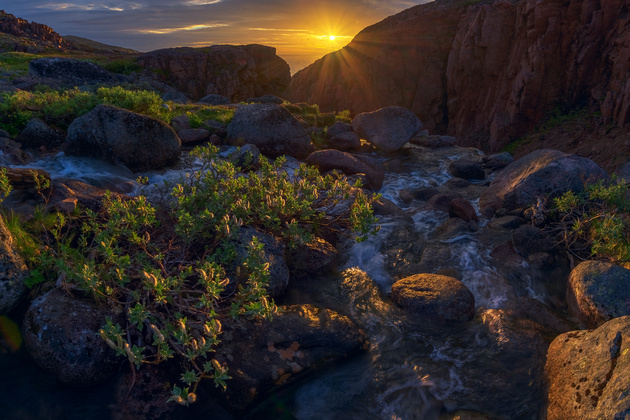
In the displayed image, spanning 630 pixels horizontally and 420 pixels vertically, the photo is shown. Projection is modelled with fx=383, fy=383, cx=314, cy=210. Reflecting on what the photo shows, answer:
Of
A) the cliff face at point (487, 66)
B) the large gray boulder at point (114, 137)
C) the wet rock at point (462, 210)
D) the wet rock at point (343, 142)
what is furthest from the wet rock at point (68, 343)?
the cliff face at point (487, 66)

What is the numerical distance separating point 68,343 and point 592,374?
6.65m

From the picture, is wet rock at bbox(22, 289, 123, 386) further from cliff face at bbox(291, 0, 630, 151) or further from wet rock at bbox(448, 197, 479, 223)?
cliff face at bbox(291, 0, 630, 151)

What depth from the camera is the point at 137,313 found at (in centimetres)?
473

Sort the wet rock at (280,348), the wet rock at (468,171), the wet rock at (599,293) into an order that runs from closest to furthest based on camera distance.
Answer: the wet rock at (280,348)
the wet rock at (599,293)
the wet rock at (468,171)

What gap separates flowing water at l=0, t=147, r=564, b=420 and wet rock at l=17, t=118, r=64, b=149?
9928mm

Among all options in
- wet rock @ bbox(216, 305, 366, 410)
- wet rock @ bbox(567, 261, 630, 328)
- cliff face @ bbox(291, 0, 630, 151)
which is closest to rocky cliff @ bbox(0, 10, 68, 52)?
cliff face @ bbox(291, 0, 630, 151)

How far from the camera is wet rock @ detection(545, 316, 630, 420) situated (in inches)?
167

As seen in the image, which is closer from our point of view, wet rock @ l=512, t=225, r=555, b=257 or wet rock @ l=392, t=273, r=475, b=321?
wet rock @ l=392, t=273, r=475, b=321

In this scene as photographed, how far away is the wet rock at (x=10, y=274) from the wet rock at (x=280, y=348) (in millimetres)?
3017

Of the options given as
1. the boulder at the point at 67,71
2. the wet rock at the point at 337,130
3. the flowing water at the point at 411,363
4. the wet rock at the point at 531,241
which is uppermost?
the boulder at the point at 67,71

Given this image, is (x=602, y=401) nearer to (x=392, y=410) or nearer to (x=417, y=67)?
(x=392, y=410)

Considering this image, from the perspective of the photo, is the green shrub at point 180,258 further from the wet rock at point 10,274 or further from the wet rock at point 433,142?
the wet rock at point 433,142

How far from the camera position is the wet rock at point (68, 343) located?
4887 mm

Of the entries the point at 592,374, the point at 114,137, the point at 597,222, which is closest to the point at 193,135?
the point at 114,137
